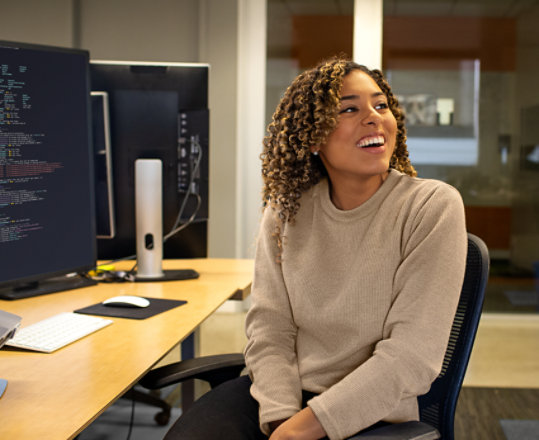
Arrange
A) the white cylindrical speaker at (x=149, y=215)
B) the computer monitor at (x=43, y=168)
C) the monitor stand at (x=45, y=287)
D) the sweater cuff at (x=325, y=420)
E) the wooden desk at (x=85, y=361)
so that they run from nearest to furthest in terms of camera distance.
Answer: the wooden desk at (x=85, y=361), the sweater cuff at (x=325, y=420), the computer monitor at (x=43, y=168), the monitor stand at (x=45, y=287), the white cylindrical speaker at (x=149, y=215)

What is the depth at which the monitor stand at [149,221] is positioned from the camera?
190cm

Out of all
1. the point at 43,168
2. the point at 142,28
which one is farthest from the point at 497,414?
the point at 142,28

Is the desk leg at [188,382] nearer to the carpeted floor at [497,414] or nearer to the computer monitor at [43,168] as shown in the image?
the computer monitor at [43,168]

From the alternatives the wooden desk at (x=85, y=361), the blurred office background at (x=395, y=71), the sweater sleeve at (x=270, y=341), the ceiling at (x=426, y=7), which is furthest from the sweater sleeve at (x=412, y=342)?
the ceiling at (x=426, y=7)

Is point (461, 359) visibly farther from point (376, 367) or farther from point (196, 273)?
point (196, 273)

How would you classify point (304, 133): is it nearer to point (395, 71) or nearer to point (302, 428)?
point (302, 428)

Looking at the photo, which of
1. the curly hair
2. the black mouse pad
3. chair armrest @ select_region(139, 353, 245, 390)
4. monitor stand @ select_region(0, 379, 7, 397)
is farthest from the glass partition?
monitor stand @ select_region(0, 379, 7, 397)

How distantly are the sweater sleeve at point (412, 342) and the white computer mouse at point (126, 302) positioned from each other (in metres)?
0.66

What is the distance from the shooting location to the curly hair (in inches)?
50.7

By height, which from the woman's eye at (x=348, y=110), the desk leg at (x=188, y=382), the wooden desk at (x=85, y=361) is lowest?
the desk leg at (x=188, y=382)

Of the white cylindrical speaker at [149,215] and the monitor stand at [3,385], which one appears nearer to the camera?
the monitor stand at [3,385]

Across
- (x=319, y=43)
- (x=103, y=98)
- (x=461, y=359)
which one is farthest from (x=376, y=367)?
(x=319, y=43)

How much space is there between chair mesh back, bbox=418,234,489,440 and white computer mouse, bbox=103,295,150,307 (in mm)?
802

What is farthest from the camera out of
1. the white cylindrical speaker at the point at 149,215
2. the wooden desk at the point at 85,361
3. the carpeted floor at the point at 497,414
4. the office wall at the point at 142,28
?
the office wall at the point at 142,28
